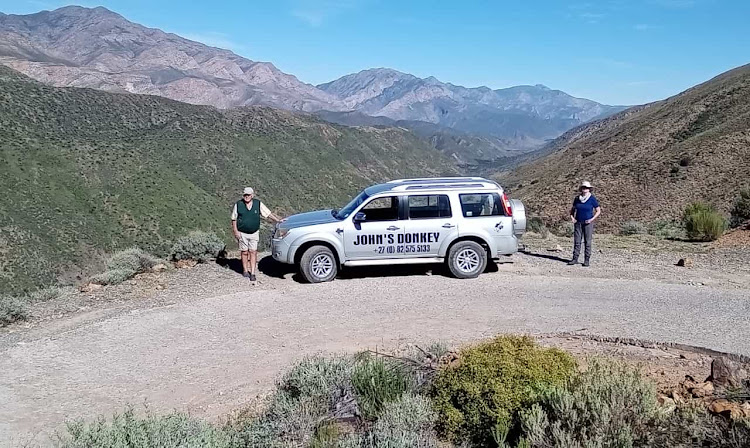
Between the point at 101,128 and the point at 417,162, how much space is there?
10935 cm

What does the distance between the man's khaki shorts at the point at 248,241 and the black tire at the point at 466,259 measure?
353 cm

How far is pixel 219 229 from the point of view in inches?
2367

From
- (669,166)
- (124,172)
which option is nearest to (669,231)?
(669,166)

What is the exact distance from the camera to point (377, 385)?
218 inches


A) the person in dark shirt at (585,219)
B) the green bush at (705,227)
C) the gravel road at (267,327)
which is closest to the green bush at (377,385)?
the gravel road at (267,327)

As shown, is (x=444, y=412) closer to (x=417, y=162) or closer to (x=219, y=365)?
(x=219, y=365)

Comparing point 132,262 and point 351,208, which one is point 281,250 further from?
point 132,262

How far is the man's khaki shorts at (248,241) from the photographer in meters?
11.2

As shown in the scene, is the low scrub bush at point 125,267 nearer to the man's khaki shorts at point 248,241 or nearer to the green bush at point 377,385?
the man's khaki shorts at point 248,241

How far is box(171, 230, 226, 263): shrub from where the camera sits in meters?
13.0

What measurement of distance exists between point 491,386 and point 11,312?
311 inches

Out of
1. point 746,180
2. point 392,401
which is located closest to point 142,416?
point 392,401

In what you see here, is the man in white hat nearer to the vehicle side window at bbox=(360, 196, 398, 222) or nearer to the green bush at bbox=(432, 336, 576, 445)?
the vehicle side window at bbox=(360, 196, 398, 222)

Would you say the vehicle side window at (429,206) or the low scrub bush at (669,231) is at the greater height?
the vehicle side window at (429,206)
